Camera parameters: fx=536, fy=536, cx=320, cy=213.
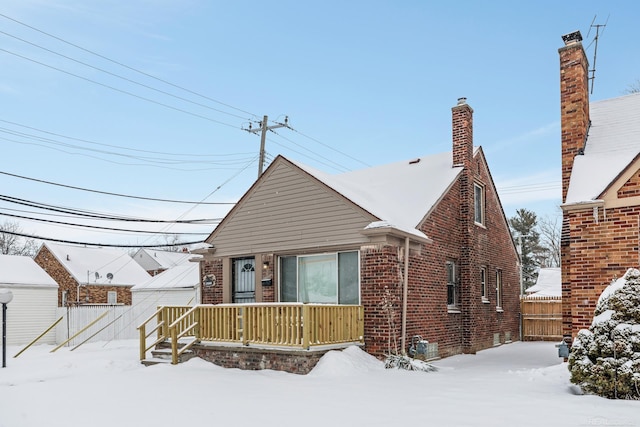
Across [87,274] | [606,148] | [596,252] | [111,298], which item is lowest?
[111,298]

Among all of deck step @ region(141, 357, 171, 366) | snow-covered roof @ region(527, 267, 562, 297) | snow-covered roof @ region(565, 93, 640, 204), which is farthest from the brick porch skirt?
snow-covered roof @ region(527, 267, 562, 297)

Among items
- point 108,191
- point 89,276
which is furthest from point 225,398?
point 89,276

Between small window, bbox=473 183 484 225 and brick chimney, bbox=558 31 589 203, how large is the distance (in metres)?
4.40

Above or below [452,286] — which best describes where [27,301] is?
below

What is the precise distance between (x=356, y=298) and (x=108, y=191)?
48.2ft

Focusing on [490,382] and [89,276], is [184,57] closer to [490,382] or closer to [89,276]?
[490,382]

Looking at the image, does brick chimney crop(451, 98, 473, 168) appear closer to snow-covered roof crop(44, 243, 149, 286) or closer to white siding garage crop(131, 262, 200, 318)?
white siding garage crop(131, 262, 200, 318)

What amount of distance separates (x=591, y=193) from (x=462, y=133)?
584 cm

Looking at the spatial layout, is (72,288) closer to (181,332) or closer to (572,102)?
(181,332)

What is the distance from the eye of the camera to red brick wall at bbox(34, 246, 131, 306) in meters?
33.8

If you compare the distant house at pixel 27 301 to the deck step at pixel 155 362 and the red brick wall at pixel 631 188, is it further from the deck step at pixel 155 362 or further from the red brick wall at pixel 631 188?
the red brick wall at pixel 631 188

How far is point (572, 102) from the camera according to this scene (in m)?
12.5

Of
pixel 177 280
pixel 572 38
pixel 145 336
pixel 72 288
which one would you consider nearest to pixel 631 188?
pixel 572 38

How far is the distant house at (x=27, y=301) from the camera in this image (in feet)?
80.9
